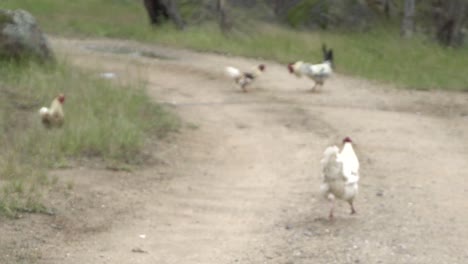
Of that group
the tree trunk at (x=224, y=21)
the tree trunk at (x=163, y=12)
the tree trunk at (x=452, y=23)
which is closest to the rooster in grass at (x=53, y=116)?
the tree trunk at (x=224, y=21)

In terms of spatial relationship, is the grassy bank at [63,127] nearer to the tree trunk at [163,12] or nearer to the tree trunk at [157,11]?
the tree trunk at [163,12]

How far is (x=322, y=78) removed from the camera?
17062mm

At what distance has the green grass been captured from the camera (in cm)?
1997

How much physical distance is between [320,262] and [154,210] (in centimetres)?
231

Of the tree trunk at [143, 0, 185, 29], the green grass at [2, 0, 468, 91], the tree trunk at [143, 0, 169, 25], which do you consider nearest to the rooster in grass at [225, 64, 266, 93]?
the green grass at [2, 0, 468, 91]

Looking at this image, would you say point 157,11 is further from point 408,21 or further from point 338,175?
point 338,175

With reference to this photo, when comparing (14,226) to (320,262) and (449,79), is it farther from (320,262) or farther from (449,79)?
(449,79)

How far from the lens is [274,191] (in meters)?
10.1

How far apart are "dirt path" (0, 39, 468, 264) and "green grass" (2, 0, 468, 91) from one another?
276 cm

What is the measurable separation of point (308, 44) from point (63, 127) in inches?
498

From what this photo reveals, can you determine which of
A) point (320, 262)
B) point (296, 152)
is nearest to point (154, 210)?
point (320, 262)

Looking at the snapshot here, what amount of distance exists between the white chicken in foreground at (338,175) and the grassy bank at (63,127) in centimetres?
247

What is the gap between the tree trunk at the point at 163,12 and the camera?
25750 mm

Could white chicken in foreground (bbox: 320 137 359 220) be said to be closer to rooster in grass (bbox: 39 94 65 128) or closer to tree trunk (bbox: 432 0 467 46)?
rooster in grass (bbox: 39 94 65 128)
